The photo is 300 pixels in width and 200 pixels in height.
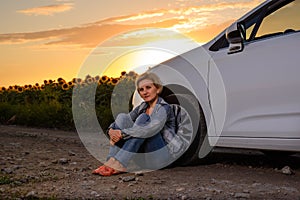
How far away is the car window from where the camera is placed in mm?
5613

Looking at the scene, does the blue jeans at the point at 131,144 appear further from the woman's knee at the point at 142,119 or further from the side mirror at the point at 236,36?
the side mirror at the point at 236,36

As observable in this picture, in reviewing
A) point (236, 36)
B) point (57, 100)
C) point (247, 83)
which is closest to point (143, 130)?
point (247, 83)

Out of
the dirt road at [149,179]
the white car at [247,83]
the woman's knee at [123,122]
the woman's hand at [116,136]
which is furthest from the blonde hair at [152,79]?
the dirt road at [149,179]

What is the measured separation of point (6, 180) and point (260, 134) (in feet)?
8.22

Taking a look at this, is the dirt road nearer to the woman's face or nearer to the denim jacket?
the denim jacket

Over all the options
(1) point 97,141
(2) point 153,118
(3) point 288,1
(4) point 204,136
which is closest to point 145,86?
(2) point 153,118

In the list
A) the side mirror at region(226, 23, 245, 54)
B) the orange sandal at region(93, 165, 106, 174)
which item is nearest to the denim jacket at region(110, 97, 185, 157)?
the orange sandal at region(93, 165, 106, 174)

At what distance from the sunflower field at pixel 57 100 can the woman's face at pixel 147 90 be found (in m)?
5.11

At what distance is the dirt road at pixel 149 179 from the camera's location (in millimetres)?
4980

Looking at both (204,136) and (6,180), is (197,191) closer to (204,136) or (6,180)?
(204,136)

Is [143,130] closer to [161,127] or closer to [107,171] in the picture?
[161,127]

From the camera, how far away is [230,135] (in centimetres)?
578

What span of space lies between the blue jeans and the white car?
0.31 metres

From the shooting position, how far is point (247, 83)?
5.62m
